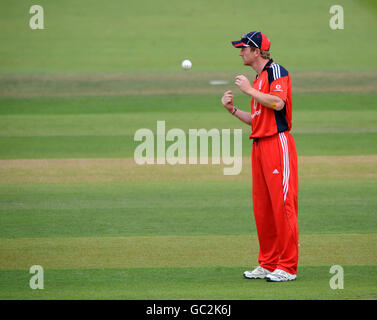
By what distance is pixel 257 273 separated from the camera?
295 inches

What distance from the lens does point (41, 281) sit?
23.9ft

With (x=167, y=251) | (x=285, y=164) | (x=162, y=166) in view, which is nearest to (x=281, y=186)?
(x=285, y=164)

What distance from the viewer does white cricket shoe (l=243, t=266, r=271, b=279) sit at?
7.47 meters

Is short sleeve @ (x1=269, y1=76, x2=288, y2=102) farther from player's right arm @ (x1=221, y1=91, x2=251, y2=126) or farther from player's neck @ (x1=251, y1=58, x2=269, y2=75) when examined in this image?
player's right arm @ (x1=221, y1=91, x2=251, y2=126)

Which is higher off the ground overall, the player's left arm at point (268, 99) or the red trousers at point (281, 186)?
the player's left arm at point (268, 99)

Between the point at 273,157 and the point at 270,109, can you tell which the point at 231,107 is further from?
the point at 273,157

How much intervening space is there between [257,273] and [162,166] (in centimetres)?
684

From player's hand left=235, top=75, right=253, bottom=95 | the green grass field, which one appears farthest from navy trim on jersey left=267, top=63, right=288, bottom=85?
the green grass field

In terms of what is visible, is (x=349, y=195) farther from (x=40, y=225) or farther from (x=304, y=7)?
(x=304, y=7)

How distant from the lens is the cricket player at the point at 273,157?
721cm

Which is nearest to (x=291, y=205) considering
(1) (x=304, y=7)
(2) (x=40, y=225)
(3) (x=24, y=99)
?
(2) (x=40, y=225)

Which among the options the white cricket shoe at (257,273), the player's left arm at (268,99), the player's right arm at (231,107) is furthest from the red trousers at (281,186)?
the player's right arm at (231,107)

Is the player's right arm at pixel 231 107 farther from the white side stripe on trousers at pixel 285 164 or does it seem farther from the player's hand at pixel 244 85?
the white side stripe on trousers at pixel 285 164

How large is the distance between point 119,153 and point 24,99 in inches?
296
